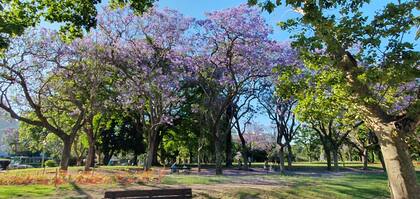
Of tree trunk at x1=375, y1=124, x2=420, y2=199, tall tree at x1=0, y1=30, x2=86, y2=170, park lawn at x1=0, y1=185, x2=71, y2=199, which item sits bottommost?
park lawn at x1=0, y1=185, x2=71, y2=199

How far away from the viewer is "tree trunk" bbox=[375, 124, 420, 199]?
7.61 metres

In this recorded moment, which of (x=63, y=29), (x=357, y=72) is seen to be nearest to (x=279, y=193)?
(x=357, y=72)

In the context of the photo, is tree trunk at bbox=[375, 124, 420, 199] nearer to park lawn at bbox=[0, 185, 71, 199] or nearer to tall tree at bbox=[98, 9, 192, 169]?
park lawn at bbox=[0, 185, 71, 199]

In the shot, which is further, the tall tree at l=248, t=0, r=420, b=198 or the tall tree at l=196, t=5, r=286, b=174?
the tall tree at l=196, t=5, r=286, b=174

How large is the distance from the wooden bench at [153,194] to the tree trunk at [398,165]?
236 inches

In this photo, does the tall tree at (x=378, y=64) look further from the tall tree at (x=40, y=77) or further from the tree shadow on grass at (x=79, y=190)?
the tall tree at (x=40, y=77)

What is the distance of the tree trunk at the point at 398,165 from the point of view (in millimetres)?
7605

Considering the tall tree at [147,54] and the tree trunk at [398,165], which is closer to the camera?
the tree trunk at [398,165]

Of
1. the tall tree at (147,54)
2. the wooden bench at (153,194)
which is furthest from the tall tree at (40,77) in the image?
the wooden bench at (153,194)

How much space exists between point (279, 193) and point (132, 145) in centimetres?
3701

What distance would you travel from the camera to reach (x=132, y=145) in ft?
158

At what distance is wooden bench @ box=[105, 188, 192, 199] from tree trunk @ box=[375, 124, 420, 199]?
6.00 m

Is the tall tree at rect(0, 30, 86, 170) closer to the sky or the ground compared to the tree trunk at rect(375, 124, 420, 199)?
closer to the sky

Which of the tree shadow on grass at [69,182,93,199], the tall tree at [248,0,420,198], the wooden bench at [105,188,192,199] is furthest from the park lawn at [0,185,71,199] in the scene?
the tall tree at [248,0,420,198]
